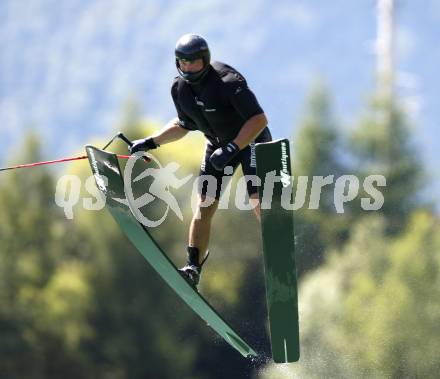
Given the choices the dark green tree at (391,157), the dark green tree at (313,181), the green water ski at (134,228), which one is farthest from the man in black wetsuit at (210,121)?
the dark green tree at (391,157)

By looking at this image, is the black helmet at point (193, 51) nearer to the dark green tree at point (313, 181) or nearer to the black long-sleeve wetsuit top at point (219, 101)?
the black long-sleeve wetsuit top at point (219, 101)

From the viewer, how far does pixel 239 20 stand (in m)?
174

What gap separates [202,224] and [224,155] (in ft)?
3.22

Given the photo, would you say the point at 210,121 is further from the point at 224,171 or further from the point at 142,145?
the point at 142,145

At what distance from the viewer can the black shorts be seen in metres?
9.42

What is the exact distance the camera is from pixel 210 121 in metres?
9.30

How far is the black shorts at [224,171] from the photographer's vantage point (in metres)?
9.42

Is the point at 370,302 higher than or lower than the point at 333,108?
lower

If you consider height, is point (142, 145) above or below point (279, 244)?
above

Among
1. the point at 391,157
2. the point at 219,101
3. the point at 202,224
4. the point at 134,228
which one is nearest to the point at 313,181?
the point at 391,157

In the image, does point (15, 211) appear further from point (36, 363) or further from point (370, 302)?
point (370, 302)

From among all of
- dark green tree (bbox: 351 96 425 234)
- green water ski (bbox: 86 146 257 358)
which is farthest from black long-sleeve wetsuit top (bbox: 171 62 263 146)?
dark green tree (bbox: 351 96 425 234)

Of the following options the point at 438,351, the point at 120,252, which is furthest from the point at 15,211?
the point at 438,351

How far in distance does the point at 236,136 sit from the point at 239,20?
16672 centimetres
